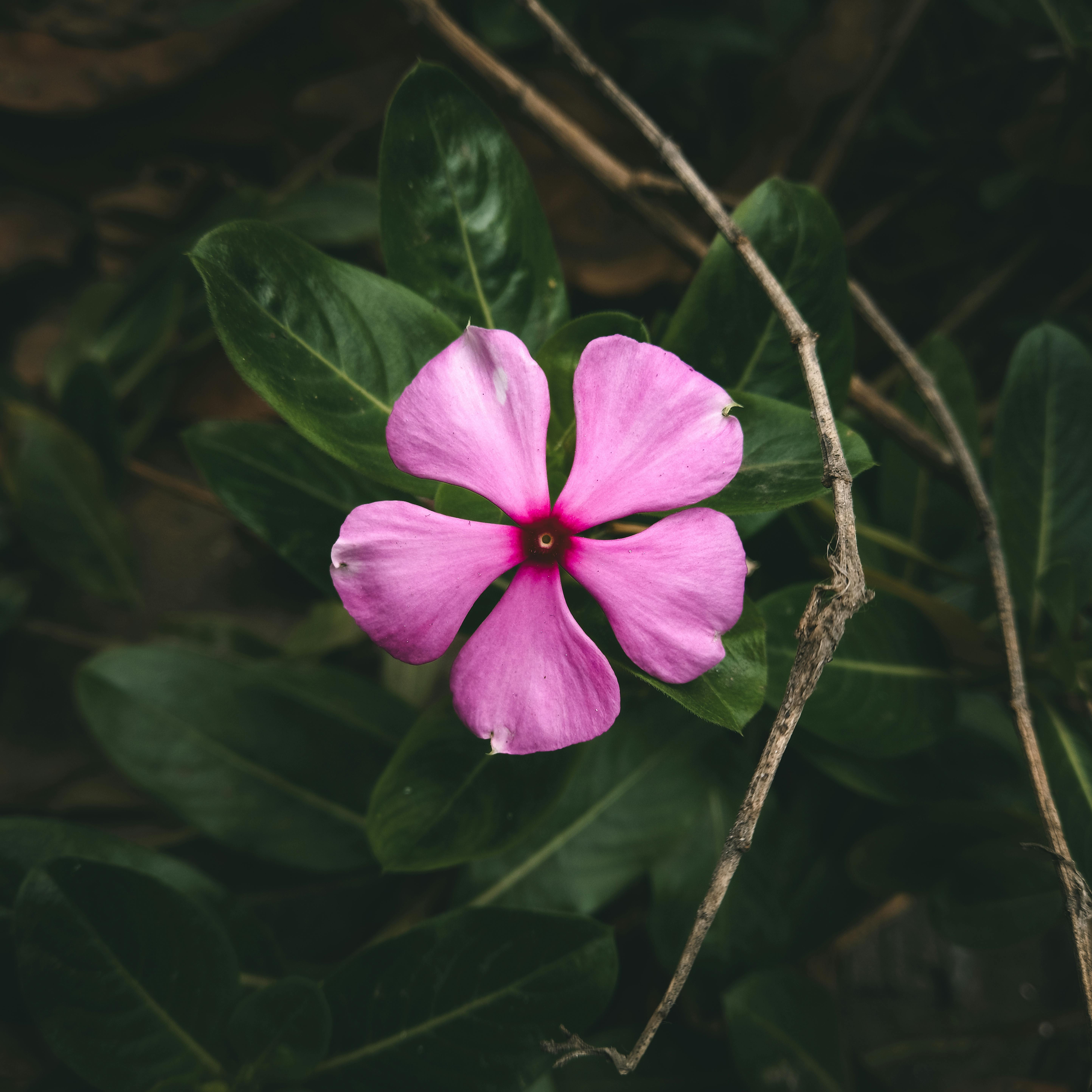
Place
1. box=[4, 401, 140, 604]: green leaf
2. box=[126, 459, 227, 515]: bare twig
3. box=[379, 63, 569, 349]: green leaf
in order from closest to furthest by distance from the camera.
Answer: box=[379, 63, 569, 349]: green leaf
box=[4, 401, 140, 604]: green leaf
box=[126, 459, 227, 515]: bare twig

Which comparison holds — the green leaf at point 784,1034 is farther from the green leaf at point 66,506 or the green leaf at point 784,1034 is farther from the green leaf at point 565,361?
the green leaf at point 66,506

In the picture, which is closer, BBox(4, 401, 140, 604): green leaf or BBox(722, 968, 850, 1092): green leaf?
BBox(722, 968, 850, 1092): green leaf

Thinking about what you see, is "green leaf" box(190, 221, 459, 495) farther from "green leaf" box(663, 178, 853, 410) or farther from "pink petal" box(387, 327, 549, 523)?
"green leaf" box(663, 178, 853, 410)

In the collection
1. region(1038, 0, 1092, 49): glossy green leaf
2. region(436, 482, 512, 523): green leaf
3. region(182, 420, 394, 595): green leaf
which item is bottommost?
region(182, 420, 394, 595): green leaf

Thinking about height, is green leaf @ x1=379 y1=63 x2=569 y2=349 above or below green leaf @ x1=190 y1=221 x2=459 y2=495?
above

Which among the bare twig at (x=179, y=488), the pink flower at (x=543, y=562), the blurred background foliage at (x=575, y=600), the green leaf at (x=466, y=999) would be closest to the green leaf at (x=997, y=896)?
the blurred background foliage at (x=575, y=600)

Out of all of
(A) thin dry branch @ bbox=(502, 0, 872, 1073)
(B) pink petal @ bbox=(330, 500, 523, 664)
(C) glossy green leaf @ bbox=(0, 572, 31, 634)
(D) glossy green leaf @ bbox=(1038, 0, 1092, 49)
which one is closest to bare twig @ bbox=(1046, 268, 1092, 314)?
(D) glossy green leaf @ bbox=(1038, 0, 1092, 49)

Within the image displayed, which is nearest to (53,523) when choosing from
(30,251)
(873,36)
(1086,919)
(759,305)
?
(30,251)

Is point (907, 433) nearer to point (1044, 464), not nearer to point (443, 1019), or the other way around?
point (1044, 464)
